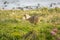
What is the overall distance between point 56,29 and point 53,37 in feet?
2.30

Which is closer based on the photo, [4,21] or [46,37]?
[46,37]

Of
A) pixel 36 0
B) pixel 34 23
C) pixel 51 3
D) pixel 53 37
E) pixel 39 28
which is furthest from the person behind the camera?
pixel 36 0

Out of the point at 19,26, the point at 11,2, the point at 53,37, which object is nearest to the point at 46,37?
the point at 53,37

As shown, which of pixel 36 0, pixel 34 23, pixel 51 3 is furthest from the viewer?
pixel 36 0

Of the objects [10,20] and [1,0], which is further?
[1,0]

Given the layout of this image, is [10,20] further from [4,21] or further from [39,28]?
[39,28]

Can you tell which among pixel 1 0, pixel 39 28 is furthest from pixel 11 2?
pixel 39 28

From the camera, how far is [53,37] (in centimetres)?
1155

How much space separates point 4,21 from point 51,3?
28.3 ft

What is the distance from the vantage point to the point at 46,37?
1165cm

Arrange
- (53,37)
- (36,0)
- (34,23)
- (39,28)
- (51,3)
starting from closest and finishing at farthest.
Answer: (53,37)
(39,28)
(34,23)
(51,3)
(36,0)

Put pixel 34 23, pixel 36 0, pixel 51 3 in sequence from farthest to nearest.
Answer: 1. pixel 36 0
2. pixel 51 3
3. pixel 34 23

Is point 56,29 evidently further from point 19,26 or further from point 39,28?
point 19,26

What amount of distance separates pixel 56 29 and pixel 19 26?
4.93 ft
